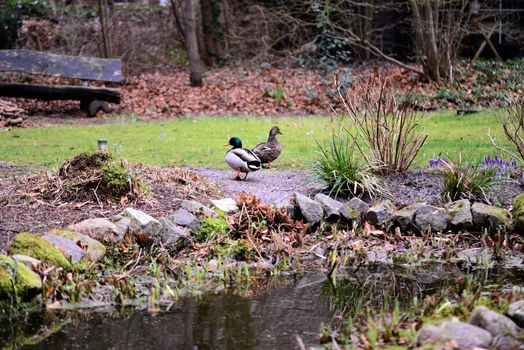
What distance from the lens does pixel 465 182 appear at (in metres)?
8.34

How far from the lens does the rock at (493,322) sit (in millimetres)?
4636

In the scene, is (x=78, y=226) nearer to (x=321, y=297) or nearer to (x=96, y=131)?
(x=321, y=297)

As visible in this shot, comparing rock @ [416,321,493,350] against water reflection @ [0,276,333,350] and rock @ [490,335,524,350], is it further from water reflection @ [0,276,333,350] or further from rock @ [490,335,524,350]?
water reflection @ [0,276,333,350]

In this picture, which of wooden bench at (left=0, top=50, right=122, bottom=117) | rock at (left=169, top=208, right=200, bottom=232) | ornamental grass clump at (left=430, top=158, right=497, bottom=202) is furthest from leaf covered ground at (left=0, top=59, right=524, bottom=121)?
rock at (left=169, top=208, right=200, bottom=232)

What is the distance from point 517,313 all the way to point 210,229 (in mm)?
3475

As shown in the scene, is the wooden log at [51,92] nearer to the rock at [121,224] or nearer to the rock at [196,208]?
the rock at [196,208]

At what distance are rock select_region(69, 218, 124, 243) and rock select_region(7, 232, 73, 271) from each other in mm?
717

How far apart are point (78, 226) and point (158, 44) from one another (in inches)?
738

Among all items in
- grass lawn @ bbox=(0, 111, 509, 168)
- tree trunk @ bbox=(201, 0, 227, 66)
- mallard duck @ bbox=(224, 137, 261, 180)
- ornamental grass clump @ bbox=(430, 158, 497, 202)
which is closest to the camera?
ornamental grass clump @ bbox=(430, 158, 497, 202)

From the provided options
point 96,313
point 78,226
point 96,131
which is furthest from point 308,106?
point 96,313

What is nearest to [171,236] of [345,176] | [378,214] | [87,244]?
[87,244]

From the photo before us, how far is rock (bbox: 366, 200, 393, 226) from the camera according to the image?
7949mm

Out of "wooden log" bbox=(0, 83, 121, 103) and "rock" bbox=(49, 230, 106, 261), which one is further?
"wooden log" bbox=(0, 83, 121, 103)

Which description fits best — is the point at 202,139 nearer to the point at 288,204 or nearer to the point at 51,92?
the point at 51,92
